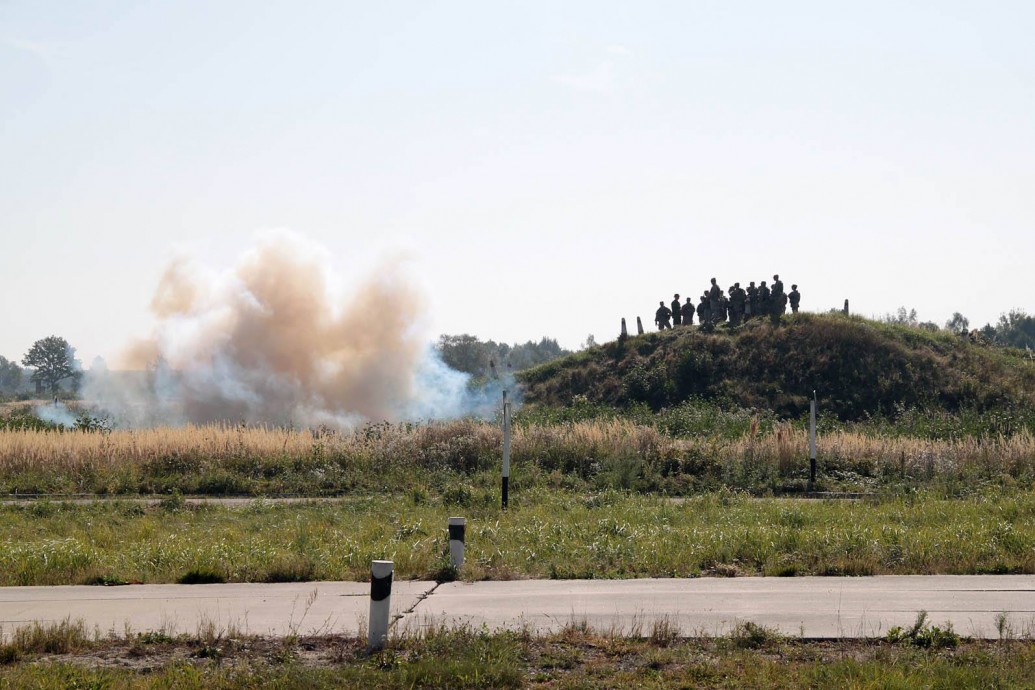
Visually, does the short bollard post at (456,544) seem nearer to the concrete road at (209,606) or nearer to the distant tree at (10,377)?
the concrete road at (209,606)

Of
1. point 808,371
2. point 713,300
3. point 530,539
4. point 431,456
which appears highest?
point 713,300

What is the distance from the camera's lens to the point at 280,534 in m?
16.2

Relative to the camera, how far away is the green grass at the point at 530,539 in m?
13.0

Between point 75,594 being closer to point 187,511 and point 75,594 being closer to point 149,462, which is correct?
point 187,511

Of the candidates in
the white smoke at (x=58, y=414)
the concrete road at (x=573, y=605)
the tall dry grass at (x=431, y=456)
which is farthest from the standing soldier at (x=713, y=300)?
the concrete road at (x=573, y=605)

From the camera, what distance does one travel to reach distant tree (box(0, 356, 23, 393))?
173 m

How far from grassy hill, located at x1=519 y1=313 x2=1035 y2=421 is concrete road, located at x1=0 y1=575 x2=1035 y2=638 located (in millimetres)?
32372

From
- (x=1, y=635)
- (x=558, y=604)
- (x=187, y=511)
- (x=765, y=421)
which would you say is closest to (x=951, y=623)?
(x=558, y=604)

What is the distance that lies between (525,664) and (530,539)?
6330mm

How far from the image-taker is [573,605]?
434 inches

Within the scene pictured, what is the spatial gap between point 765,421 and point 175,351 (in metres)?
24.8

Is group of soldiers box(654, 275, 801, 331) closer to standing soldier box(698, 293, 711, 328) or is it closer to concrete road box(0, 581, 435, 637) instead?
standing soldier box(698, 293, 711, 328)

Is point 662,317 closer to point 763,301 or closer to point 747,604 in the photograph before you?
point 763,301

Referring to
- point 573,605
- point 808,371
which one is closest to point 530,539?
point 573,605
